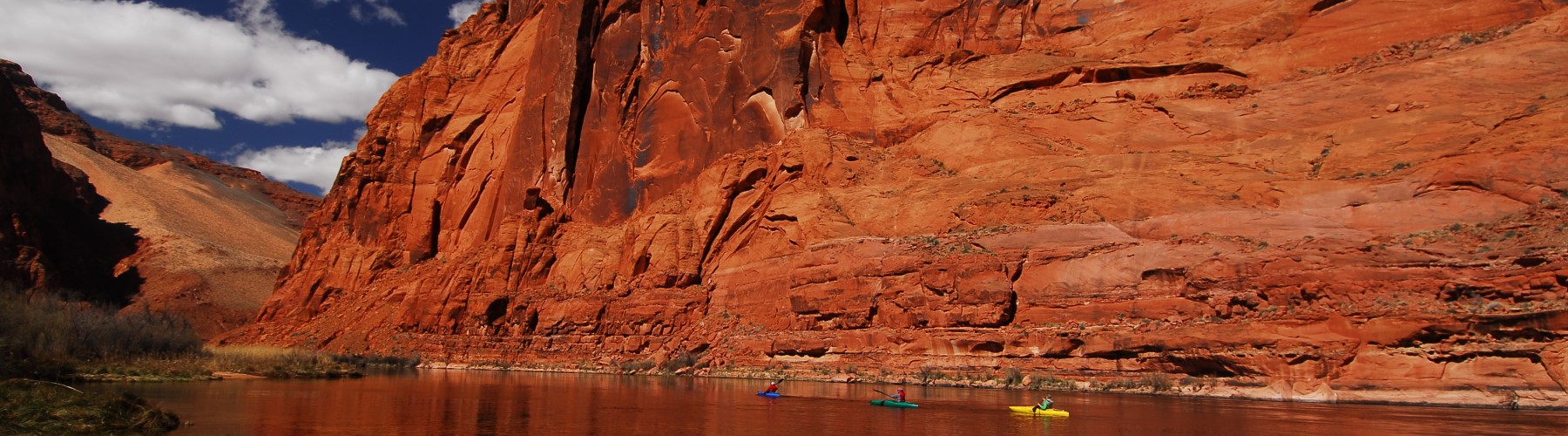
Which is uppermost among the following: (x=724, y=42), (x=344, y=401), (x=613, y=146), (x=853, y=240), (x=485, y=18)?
(x=485, y=18)

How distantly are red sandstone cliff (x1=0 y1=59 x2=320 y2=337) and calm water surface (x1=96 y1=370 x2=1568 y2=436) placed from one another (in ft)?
150

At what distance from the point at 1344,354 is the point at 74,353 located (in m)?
34.9

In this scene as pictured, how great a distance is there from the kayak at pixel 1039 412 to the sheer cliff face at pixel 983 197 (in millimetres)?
7138

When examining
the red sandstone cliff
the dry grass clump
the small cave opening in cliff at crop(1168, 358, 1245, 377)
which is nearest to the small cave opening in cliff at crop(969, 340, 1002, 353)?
the small cave opening in cliff at crop(1168, 358, 1245, 377)

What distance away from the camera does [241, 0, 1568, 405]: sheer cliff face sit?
2655 centimetres

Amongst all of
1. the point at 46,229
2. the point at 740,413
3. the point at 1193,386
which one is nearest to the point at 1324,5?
the point at 1193,386

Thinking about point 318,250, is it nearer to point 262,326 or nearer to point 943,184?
point 262,326

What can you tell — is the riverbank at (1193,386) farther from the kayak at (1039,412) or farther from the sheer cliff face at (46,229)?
the sheer cliff face at (46,229)

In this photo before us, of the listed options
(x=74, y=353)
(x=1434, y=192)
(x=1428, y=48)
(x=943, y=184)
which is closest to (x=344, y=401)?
(x=74, y=353)

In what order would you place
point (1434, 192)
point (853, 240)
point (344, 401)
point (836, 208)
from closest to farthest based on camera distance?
1. point (344, 401)
2. point (1434, 192)
3. point (853, 240)
4. point (836, 208)

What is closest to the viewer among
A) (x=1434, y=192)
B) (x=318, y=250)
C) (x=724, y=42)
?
(x=1434, y=192)

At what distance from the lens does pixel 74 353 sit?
30266 millimetres

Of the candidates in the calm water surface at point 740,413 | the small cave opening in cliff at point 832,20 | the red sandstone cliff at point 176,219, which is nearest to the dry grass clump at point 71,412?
the calm water surface at point 740,413

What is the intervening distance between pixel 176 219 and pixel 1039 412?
92.2 m
